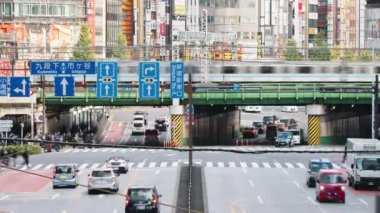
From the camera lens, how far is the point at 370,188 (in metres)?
59.1

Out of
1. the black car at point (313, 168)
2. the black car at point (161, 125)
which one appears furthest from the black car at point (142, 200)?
the black car at point (161, 125)

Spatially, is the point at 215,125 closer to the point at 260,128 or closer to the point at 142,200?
the point at 260,128

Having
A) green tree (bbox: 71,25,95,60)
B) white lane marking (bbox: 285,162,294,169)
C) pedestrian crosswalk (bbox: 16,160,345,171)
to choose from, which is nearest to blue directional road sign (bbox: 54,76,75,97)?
pedestrian crosswalk (bbox: 16,160,345,171)

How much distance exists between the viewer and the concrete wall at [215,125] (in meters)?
113

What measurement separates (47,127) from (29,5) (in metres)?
49.8

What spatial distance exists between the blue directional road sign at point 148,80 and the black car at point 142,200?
2084 centimetres

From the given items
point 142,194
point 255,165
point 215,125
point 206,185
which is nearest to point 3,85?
point 206,185

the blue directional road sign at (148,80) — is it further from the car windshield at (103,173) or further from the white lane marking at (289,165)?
the white lane marking at (289,165)

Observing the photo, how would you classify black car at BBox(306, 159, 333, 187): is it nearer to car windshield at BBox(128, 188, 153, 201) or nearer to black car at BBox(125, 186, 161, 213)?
black car at BBox(125, 186, 161, 213)

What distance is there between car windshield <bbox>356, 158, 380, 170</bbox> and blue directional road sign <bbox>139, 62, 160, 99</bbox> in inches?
591

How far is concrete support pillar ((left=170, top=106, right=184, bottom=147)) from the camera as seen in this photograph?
95188 mm

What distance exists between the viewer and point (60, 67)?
223ft

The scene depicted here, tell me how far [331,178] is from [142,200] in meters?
10.5

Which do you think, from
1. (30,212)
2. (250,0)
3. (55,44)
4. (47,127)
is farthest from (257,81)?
(250,0)
